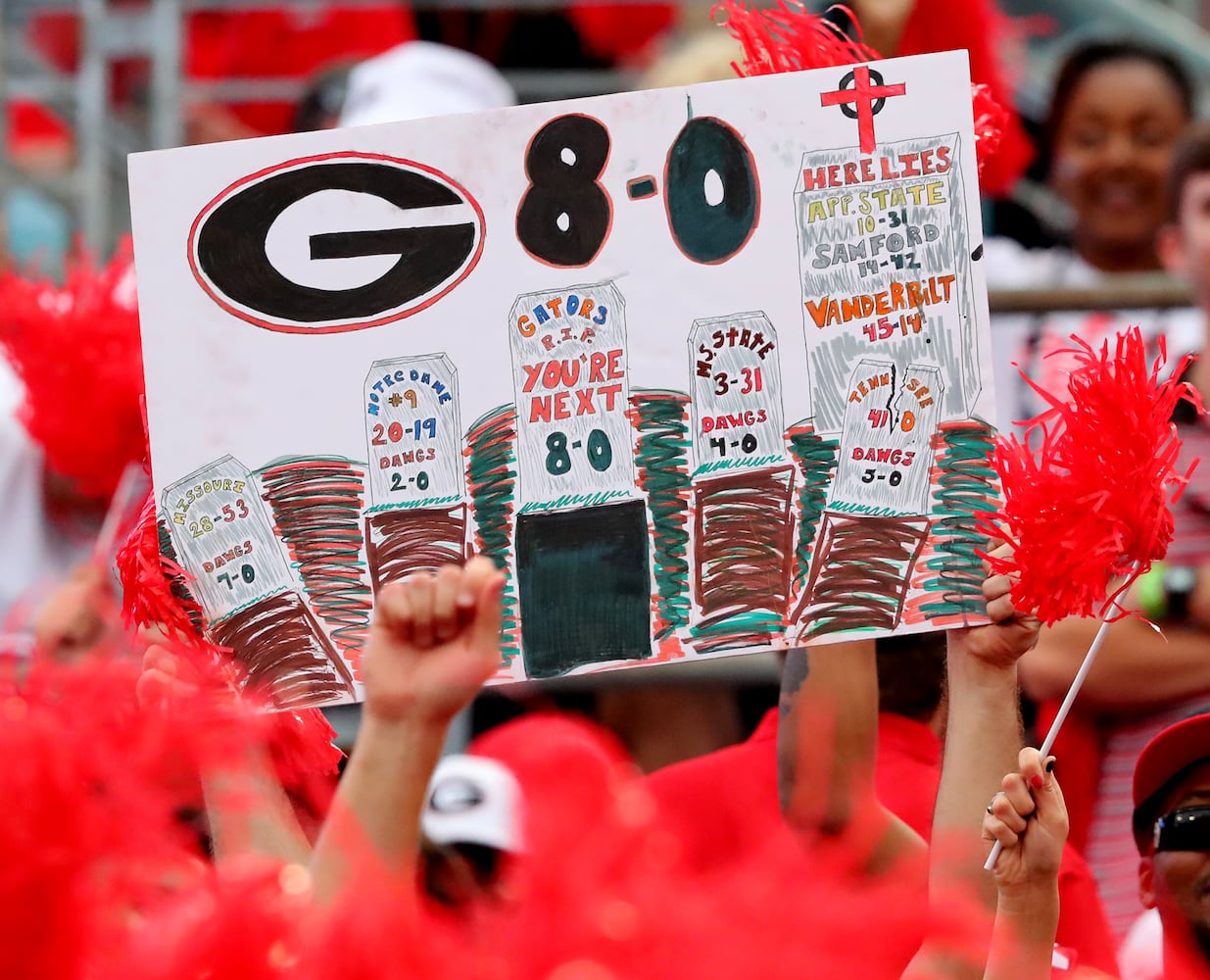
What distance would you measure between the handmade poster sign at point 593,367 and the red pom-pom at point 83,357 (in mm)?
928

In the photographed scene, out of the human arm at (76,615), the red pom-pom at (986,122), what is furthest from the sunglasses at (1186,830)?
the human arm at (76,615)

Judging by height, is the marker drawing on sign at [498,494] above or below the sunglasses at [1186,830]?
above

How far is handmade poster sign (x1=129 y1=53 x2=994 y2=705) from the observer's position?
65.4 inches

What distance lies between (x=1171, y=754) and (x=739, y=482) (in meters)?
0.56

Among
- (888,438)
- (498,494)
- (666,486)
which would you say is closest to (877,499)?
(888,438)

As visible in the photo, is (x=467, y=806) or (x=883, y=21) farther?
(x=467, y=806)

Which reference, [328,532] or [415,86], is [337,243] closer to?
[328,532]

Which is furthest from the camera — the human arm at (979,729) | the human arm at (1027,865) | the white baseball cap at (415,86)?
the white baseball cap at (415,86)

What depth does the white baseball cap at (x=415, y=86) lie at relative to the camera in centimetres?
338

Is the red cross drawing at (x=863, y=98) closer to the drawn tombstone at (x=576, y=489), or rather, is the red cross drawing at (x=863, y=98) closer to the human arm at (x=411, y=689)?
the drawn tombstone at (x=576, y=489)

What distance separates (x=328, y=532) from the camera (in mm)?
1664

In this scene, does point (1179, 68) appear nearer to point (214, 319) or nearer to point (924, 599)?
point (924, 599)

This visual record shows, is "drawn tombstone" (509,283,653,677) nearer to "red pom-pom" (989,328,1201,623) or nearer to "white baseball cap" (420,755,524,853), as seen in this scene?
"red pom-pom" (989,328,1201,623)

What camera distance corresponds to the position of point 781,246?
1.71 metres
